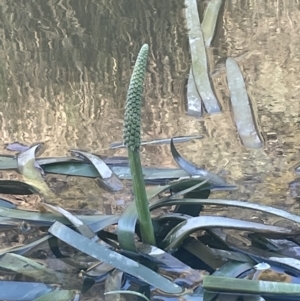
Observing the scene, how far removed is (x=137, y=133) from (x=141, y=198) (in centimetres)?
9

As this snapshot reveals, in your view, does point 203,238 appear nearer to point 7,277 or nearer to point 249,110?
point 7,277

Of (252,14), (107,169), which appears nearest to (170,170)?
(107,169)

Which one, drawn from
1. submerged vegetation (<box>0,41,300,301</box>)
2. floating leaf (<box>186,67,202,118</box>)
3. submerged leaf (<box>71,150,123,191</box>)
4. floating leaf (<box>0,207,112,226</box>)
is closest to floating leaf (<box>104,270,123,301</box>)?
submerged vegetation (<box>0,41,300,301</box>)

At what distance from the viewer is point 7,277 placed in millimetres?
658

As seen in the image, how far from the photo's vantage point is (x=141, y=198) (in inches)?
25.4

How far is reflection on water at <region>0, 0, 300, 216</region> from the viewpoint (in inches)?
38.9

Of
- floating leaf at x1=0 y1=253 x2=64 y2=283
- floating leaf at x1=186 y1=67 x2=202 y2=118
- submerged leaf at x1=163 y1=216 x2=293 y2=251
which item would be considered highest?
floating leaf at x1=186 y1=67 x2=202 y2=118

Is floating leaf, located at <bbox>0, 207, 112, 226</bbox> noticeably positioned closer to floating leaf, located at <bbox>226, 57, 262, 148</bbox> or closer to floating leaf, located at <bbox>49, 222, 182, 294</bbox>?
floating leaf, located at <bbox>49, 222, 182, 294</bbox>

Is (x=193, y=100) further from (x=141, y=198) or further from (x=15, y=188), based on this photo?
(x=141, y=198)

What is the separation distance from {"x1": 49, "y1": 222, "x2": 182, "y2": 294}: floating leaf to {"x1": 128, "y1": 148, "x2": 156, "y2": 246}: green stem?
2.1 inches

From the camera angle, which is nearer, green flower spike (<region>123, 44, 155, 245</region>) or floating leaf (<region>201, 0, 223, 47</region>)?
green flower spike (<region>123, 44, 155, 245</region>)

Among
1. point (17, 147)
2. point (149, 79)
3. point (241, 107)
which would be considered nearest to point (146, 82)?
point (149, 79)

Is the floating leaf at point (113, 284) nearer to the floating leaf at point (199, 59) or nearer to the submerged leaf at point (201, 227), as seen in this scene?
the submerged leaf at point (201, 227)

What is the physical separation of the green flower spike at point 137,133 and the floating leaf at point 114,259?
55 mm
